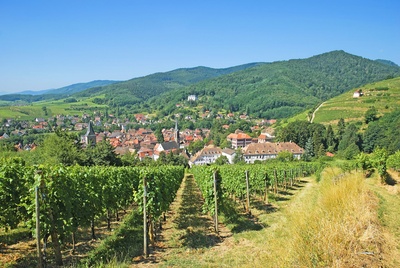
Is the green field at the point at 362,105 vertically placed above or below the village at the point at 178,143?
above

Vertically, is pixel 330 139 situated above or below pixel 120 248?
below

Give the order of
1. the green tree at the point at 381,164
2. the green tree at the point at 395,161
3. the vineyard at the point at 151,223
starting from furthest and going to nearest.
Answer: the green tree at the point at 395,161
the green tree at the point at 381,164
the vineyard at the point at 151,223

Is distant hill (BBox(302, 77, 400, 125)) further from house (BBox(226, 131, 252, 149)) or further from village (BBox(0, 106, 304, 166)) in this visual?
house (BBox(226, 131, 252, 149))

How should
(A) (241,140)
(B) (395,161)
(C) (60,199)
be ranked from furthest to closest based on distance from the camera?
1. (A) (241,140)
2. (B) (395,161)
3. (C) (60,199)

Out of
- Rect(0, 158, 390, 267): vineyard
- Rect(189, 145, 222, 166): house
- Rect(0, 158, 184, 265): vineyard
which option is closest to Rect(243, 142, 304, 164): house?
Rect(189, 145, 222, 166): house

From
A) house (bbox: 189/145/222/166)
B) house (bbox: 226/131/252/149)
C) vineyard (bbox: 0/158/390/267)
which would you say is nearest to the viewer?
vineyard (bbox: 0/158/390/267)

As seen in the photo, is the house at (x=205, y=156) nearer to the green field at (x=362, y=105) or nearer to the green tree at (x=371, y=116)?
the green field at (x=362, y=105)

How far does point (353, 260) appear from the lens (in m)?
4.71

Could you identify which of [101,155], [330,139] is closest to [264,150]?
[330,139]

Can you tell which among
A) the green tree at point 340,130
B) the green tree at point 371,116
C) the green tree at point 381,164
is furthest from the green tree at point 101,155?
the green tree at point 371,116

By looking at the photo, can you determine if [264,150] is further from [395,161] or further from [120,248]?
[120,248]

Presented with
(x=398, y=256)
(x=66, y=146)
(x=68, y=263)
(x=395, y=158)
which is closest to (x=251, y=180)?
(x=68, y=263)

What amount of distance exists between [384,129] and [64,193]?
3668 inches

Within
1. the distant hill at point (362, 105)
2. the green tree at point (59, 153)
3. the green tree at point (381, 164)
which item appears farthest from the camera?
the distant hill at point (362, 105)
